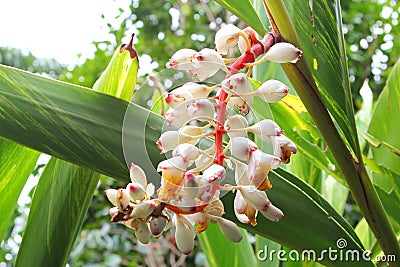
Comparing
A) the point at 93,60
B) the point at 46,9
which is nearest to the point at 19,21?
the point at 46,9

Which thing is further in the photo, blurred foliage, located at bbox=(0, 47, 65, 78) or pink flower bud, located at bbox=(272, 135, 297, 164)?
blurred foliage, located at bbox=(0, 47, 65, 78)

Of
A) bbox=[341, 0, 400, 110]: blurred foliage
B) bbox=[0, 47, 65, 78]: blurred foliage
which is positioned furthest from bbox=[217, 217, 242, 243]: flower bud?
bbox=[0, 47, 65, 78]: blurred foliage

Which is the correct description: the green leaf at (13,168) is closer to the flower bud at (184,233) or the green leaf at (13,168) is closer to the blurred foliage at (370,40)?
the flower bud at (184,233)

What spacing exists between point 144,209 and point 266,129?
3.1 inches

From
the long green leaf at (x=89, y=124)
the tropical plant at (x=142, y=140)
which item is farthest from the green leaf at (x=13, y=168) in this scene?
the long green leaf at (x=89, y=124)

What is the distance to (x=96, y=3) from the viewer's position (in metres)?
2.47

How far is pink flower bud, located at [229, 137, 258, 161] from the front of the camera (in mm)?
284

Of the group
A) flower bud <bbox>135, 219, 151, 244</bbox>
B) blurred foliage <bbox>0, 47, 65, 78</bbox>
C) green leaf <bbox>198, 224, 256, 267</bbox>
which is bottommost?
blurred foliage <bbox>0, 47, 65, 78</bbox>

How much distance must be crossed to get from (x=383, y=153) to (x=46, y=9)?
2.97 meters

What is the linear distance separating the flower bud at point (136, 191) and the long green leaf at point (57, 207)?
7.7 inches

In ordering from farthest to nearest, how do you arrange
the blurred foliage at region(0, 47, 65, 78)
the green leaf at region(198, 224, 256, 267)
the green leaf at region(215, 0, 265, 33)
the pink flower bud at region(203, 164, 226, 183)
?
Result: 1. the blurred foliage at region(0, 47, 65, 78)
2. the green leaf at region(198, 224, 256, 267)
3. the green leaf at region(215, 0, 265, 33)
4. the pink flower bud at region(203, 164, 226, 183)

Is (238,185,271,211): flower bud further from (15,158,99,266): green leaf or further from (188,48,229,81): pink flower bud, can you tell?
(15,158,99,266): green leaf

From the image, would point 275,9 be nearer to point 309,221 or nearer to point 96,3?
point 309,221

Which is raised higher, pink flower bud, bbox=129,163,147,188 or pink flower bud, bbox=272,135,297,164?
pink flower bud, bbox=272,135,297,164
